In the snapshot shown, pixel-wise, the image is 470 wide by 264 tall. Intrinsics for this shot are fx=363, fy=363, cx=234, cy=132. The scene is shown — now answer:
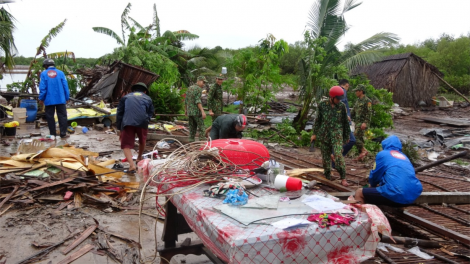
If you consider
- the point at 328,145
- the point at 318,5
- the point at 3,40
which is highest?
the point at 318,5

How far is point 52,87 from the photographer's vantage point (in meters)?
8.98

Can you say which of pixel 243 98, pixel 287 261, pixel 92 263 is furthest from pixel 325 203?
pixel 243 98

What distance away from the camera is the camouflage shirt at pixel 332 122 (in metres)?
6.47

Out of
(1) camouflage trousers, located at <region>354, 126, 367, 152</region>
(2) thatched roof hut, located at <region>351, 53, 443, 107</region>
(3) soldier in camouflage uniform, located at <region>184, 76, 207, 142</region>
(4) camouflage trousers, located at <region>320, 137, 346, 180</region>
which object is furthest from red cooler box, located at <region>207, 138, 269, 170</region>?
(2) thatched roof hut, located at <region>351, 53, 443, 107</region>

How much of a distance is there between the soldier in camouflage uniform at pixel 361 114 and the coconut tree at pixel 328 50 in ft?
8.84

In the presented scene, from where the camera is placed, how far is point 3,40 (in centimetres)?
1177

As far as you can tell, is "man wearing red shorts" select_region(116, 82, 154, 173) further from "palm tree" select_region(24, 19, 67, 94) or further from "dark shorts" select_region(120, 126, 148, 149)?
"palm tree" select_region(24, 19, 67, 94)

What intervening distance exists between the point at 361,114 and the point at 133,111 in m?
5.57

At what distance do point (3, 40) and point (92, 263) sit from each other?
11049 millimetres

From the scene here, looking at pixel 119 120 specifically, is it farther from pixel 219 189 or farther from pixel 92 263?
pixel 219 189

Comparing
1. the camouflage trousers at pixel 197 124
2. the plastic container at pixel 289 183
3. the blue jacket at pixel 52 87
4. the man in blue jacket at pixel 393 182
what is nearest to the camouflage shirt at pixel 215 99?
the camouflage trousers at pixel 197 124

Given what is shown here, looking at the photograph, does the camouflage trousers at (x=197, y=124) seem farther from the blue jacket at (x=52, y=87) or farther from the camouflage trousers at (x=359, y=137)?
the camouflage trousers at (x=359, y=137)

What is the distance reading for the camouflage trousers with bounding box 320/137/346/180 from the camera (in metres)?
6.39

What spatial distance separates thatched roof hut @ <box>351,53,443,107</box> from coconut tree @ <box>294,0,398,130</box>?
1140 centimetres
